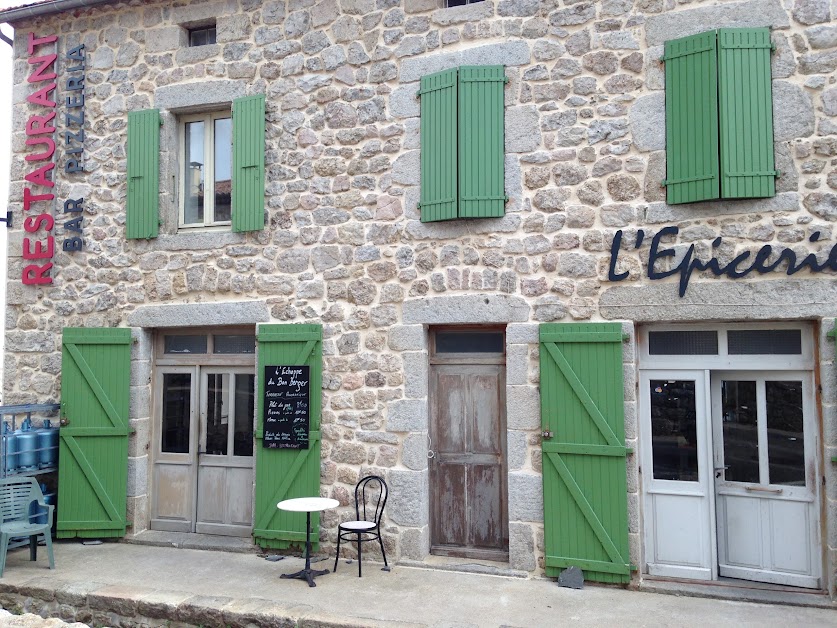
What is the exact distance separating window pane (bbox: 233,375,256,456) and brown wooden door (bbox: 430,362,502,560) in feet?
6.00

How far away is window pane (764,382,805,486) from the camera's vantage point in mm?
5145

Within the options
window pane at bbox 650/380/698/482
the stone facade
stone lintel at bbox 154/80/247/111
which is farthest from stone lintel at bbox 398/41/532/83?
window pane at bbox 650/380/698/482

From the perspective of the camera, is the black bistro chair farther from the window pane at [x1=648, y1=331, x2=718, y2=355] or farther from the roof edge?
the roof edge

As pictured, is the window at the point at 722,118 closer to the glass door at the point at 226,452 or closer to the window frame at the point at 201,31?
the glass door at the point at 226,452

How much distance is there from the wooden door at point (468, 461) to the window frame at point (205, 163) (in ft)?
8.99

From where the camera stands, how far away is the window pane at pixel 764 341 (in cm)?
518

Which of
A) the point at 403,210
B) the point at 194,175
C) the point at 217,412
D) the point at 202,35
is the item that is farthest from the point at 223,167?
the point at 217,412

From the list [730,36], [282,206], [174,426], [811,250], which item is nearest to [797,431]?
[811,250]

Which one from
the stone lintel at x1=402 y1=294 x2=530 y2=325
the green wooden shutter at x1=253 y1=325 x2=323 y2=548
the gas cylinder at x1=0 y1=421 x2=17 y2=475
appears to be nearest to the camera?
the stone lintel at x1=402 y1=294 x2=530 y2=325

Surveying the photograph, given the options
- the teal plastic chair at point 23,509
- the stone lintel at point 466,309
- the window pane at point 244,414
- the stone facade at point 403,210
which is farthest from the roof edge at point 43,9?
the teal plastic chair at point 23,509

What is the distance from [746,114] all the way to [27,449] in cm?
683

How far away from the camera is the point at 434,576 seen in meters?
5.58

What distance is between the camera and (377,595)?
203 inches

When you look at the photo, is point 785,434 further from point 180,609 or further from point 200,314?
point 200,314
